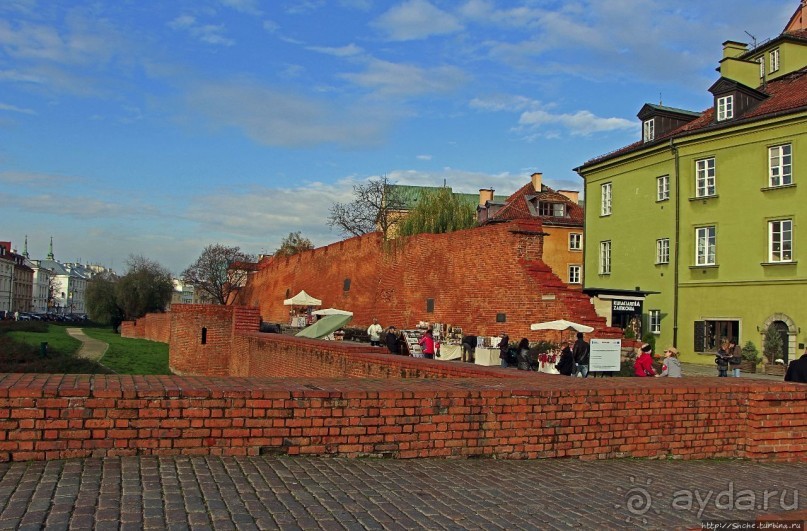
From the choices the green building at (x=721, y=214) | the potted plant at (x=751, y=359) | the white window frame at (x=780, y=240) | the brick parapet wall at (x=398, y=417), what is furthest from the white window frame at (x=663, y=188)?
the brick parapet wall at (x=398, y=417)

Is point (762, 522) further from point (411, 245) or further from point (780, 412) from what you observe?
point (411, 245)

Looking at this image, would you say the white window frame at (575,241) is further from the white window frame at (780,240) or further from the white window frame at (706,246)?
the white window frame at (780,240)

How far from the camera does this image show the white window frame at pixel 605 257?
3609 centimetres

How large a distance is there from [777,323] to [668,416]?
21.9 meters

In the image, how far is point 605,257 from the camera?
36.5m

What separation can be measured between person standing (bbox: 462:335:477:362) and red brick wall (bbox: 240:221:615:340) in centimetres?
88

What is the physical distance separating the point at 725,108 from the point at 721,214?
434cm

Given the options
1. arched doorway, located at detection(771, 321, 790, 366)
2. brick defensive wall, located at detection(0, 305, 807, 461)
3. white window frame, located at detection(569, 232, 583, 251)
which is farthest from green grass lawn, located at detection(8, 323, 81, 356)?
white window frame, located at detection(569, 232, 583, 251)

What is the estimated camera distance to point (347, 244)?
38125 mm

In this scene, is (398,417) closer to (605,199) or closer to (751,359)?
(751,359)

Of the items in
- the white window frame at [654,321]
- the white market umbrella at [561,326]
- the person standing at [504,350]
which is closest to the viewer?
the white market umbrella at [561,326]

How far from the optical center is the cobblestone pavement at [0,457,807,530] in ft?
14.6

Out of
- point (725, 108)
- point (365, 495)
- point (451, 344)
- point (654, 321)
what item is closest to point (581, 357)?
point (451, 344)

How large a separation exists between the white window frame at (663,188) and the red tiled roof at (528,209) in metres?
17.4
